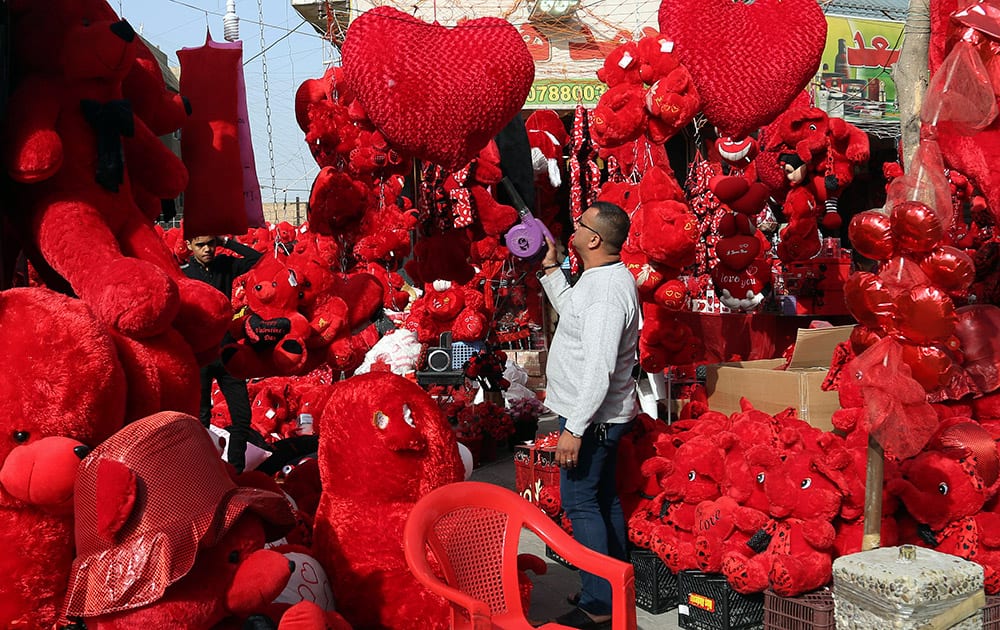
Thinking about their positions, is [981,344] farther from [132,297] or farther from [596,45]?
[132,297]

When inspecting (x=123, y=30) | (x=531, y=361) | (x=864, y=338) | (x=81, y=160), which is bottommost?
(x=531, y=361)

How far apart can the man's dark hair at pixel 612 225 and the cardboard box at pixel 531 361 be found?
6146 millimetres

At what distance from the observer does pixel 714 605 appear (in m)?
3.55

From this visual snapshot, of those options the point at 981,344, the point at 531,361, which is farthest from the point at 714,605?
the point at 531,361

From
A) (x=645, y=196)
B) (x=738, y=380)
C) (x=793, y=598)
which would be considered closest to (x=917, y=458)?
(x=793, y=598)

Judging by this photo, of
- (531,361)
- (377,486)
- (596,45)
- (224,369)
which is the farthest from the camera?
(531,361)

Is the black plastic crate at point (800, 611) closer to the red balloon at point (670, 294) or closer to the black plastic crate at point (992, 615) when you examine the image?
the black plastic crate at point (992, 615)

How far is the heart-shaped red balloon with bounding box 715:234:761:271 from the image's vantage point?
6.41m

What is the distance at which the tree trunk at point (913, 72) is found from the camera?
3289mm

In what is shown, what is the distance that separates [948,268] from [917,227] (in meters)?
0.16

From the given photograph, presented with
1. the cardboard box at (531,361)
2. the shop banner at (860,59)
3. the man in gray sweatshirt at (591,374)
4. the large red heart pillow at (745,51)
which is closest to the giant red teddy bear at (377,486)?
the man in gray sweatshirt at (591,374)

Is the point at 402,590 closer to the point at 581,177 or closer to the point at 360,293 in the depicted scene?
the point at 360,293

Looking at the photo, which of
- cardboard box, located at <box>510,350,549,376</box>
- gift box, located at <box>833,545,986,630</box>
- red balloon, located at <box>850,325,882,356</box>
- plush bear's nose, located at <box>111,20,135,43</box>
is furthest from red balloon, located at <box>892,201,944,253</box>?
cardboard box, located at <box>510,350,549,376</box>

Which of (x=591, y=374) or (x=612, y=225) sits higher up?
(x=612, y=225)
